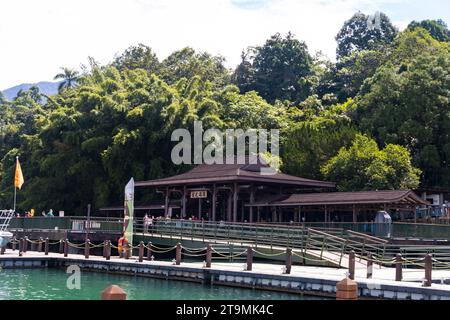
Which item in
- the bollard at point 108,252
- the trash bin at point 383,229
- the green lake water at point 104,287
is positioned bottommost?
the green lake water at point 104,287

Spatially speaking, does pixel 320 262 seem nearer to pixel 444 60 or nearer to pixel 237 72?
pixel 444 60

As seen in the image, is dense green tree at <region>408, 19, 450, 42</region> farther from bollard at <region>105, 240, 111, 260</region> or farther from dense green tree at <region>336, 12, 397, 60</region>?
bollard at <region>105, 240, 111, 260</region>

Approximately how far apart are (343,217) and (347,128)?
9855mm

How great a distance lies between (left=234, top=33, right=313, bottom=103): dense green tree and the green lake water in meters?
55.7

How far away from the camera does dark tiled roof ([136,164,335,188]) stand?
1501 inches

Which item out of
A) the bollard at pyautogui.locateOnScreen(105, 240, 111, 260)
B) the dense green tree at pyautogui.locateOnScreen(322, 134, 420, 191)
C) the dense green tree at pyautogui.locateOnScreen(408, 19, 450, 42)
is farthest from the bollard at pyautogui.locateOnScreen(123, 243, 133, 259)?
the dense green tree at pyautogui.locateOnScreen(408, 19, 450, 42)

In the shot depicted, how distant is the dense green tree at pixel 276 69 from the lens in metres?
83.1

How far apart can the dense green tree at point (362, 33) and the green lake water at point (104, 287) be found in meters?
69.5

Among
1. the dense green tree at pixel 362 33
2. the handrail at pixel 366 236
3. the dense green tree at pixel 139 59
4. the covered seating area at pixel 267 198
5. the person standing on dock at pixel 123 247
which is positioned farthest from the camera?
the dense green tree at pixel 362 33

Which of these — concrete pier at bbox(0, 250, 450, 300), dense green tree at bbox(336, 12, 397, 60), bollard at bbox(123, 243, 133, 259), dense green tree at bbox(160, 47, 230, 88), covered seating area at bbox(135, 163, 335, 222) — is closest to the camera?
concrete pier at bbox(0, 250, 450, 300)

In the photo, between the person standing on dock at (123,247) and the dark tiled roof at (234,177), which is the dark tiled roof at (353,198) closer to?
the dark tiled roof at (234,177)

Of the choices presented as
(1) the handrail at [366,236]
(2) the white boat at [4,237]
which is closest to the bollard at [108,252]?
(2) the white boat at [4,237]
